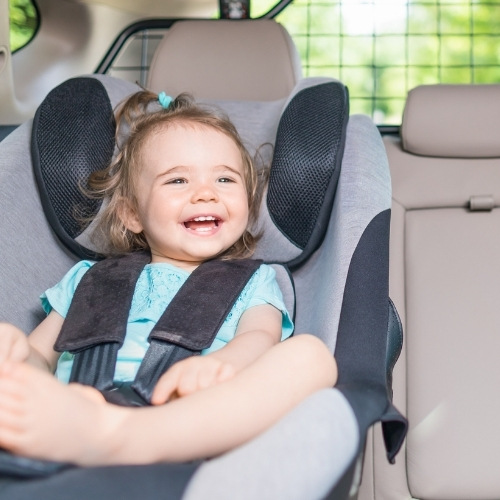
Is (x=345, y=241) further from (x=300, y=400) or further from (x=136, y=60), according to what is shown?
(x=136, y=60)

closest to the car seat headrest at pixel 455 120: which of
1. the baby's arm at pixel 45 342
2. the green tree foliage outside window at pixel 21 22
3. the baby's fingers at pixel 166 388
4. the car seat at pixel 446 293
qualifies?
the car seat at pixel 446 293

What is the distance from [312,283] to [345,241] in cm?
20

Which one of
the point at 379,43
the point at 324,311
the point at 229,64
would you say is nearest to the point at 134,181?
the point at 324,311

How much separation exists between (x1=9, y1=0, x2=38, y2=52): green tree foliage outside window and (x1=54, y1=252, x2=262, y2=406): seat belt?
3.86 feet

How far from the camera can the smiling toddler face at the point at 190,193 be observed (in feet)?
4.72

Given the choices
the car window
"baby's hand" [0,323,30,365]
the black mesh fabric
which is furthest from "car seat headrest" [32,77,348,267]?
the car window

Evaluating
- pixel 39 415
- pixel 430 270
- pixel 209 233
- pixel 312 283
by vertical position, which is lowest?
pixel 430 270

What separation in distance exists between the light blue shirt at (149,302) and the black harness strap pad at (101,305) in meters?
0.03

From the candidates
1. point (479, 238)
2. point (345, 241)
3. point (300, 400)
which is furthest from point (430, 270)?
point (300, 400)

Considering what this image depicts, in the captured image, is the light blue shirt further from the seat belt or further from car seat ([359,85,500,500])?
car seat ([359,85,500,500])

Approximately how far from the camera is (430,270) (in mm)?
1880

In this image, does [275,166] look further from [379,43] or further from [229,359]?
[379,43]

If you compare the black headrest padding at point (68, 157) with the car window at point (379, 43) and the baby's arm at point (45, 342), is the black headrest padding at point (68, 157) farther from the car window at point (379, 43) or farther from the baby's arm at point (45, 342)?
the car window at point (379, 43)

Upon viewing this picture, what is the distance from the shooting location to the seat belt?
1267 mm
